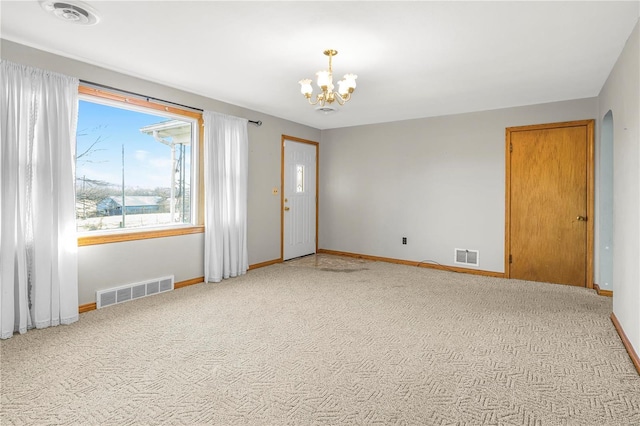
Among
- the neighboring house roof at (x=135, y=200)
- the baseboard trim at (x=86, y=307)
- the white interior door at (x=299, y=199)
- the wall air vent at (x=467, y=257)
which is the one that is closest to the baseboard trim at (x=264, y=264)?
the white interior door at (x=299, y=199)

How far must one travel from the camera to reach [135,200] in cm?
423

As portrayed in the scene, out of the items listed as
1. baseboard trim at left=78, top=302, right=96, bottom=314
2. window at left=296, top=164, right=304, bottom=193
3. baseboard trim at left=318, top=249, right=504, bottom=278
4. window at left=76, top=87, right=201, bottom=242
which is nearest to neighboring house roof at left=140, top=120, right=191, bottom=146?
window at left=76, top=87, right=201, bottom=242

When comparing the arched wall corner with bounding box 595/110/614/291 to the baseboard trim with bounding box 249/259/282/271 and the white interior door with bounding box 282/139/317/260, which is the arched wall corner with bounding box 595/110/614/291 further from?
the baseboard trim with bounding box 249/259/282/271

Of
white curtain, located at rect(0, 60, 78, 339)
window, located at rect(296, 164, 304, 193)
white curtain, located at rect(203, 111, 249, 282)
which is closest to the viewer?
white curtain, located at rect(0, 60, 78, 339)

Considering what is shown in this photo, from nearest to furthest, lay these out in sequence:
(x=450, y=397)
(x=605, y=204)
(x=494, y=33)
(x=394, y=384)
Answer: (x=450, y=397) < (x=394, y=384) < (x=494, y=33) < (x=605, y=204)

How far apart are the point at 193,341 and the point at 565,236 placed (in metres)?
4.80

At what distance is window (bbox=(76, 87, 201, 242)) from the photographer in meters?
3.75

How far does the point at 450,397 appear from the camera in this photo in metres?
2.12

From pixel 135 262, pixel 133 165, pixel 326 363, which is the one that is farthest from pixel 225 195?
pixel 326 363

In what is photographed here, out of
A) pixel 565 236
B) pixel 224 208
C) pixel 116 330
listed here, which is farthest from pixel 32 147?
pixel 565 236

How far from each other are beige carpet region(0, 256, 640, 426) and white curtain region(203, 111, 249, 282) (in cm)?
79

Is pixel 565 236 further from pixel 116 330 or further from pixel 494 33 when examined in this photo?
pixel 116 330

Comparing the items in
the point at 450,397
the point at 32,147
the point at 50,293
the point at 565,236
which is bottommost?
the point at 450,397

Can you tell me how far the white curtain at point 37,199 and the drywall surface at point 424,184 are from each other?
4437 mm
